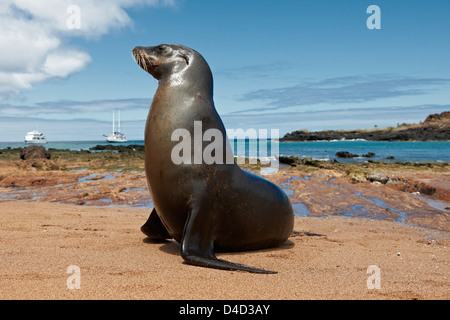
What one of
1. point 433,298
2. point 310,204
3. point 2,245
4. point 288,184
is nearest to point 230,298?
point 433,298

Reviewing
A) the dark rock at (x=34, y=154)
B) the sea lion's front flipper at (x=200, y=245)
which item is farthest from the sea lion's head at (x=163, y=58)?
the dark rock at (x=34, y=154)

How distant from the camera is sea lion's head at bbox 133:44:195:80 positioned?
16.3ft

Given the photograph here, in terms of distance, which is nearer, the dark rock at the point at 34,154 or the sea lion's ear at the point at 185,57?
the sea lion's ear at the point at 185,57

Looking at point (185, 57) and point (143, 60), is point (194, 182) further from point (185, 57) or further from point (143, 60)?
point (143, 60)

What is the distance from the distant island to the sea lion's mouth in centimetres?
11432

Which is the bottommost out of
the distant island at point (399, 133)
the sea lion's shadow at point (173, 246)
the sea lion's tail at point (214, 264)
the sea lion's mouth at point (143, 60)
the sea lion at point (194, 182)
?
the sea lion's shadow at point (173, 246)

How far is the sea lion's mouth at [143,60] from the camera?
16.7 ft

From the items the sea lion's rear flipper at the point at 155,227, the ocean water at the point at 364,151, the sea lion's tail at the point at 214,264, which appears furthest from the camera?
the ocean water at the point at 364,151

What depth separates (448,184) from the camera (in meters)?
16.0

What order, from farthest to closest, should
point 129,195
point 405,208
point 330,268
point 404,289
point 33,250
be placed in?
1. point 129,195
2. point 405,208
3. point 33,250
4. point 330,268
5. point 404,289

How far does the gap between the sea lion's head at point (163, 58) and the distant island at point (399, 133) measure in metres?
114

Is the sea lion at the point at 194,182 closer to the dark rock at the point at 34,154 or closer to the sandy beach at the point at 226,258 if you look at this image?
the sandy beach at the point at 226,258
